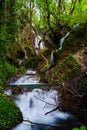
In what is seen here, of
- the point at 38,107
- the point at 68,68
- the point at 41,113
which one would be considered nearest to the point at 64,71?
the point at 68,68

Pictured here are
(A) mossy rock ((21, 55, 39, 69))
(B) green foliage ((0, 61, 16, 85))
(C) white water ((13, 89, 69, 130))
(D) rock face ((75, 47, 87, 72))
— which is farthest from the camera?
(A) mossy rock ((21, 55, 39, 69))

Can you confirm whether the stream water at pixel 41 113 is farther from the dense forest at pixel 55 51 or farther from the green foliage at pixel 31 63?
the green foliage at pixel 31 63

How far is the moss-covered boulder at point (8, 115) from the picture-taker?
A: 8571mm

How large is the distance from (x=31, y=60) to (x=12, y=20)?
5.10m

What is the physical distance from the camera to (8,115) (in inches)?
348

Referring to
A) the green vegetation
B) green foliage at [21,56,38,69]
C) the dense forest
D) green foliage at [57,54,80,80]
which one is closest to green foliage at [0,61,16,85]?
the dense forest

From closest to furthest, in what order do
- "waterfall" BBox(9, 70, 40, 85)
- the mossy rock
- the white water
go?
the white water → "waterfall" BBox(9, 70, 40, 85) → the mossy rock

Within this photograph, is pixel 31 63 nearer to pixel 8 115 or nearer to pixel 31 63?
pixel 31 63

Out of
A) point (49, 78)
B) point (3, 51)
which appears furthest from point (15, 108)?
point (3, 51)

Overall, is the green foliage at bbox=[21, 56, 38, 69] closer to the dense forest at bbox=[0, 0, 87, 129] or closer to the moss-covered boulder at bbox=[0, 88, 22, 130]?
the dense forest at bbox=[0, 0, 87, 129]

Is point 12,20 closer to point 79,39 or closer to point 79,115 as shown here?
point 79,39

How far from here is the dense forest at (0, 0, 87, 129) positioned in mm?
8602

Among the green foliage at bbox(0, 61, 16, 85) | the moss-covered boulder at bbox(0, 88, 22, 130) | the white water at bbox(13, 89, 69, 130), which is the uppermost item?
the moss-covered boulder at bbox(0, 88, 22, 130)

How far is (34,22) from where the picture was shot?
25.6 meters
